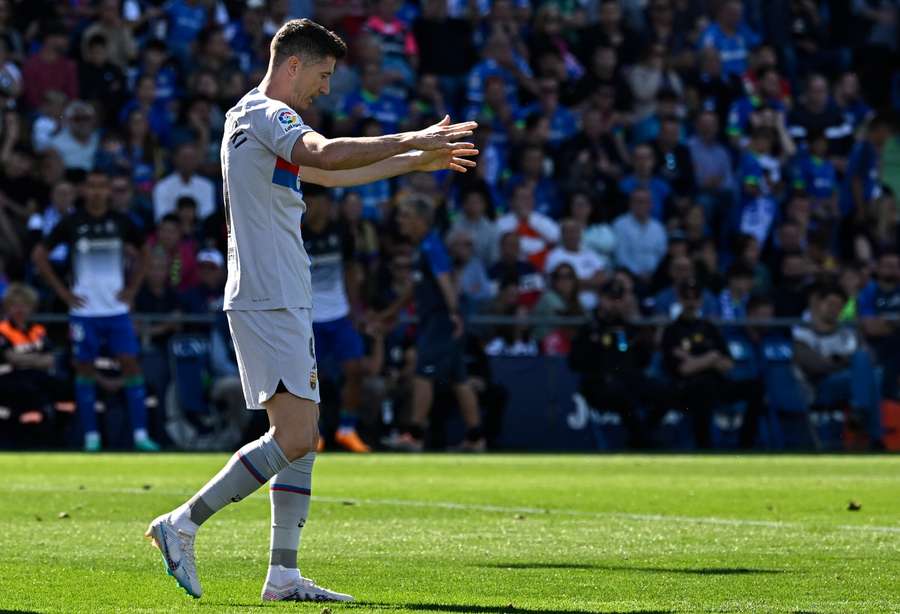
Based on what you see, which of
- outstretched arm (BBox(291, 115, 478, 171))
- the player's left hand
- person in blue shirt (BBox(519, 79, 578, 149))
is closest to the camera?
outstretched arm (BBox(291, 115, 478, 171))

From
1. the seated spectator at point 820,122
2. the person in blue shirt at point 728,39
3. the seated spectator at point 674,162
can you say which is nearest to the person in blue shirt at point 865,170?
the seated spectator at point 820,122

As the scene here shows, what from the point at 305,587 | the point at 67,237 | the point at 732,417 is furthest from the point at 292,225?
the point at 732,417

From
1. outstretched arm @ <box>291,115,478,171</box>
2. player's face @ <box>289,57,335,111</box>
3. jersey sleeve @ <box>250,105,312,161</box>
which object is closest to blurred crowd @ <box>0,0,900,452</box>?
player's face @ <box>289,57,335,111</box>

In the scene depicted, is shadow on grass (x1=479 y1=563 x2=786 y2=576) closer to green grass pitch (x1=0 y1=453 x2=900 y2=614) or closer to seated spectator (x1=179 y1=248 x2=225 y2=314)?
green grass pitch (x1=0 y1=453 x2=900 y2=614)

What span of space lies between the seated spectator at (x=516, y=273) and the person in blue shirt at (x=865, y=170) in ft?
18.1

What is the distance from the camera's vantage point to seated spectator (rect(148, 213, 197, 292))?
68.7 ft

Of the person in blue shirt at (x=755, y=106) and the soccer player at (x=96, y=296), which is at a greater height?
the person in blue shirt at (x=755, y=106)

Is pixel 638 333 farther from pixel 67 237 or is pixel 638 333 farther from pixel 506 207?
pixel 67 237

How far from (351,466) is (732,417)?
5834 mm

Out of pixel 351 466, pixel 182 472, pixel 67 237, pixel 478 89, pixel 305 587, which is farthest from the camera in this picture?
pixel 478 89

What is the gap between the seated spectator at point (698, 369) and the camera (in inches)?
805

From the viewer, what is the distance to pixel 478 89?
24.5m

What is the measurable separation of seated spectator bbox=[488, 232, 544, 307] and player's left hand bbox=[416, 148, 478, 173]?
13973 mm

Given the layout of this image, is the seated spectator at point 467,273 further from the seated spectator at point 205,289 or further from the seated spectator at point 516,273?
the seated spectator at point 205,289
